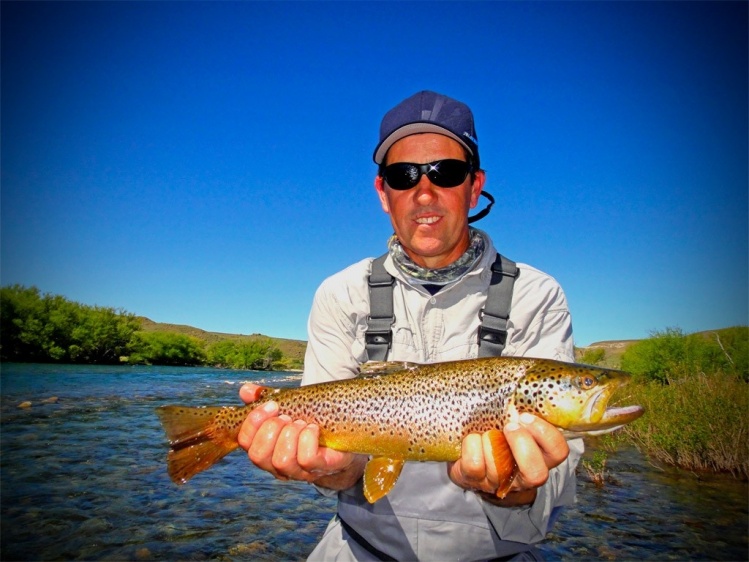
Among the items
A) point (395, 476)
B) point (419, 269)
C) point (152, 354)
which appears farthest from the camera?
point (152, 354)

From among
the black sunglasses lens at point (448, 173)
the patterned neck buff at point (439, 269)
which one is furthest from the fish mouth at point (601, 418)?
the black sunglasses lens at point (448, 173)

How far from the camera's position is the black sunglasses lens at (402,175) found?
3.38 m

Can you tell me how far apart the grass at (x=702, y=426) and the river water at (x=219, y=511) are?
0.49m

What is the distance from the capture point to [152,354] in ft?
180

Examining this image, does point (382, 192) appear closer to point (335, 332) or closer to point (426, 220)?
point (426, 220)

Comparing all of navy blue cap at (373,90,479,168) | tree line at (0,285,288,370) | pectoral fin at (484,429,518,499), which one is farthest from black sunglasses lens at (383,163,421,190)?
tree line at (0,285,288,370)

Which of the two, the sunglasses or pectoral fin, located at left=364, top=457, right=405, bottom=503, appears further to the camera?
the sunglasses

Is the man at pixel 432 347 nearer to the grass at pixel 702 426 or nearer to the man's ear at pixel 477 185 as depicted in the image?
the man's ear at pixel 477 185

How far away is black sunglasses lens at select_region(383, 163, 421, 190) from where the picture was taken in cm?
338

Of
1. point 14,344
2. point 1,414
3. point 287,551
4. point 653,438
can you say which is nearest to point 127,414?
point 1,414

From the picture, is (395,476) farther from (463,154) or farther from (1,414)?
(1,414)

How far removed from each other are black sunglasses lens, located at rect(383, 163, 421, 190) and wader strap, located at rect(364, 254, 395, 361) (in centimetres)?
73

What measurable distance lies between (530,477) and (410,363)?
3.23 ft

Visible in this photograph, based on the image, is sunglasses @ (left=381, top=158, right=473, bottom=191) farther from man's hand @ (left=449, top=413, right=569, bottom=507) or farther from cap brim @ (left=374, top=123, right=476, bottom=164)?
man's hand @ (left=449, top=413, right=569, bottom=507)
